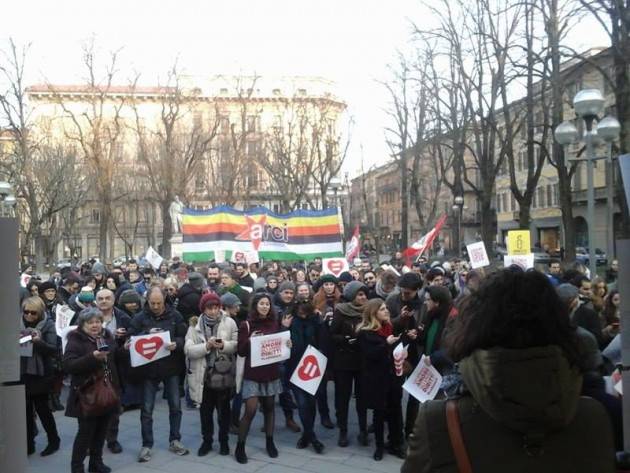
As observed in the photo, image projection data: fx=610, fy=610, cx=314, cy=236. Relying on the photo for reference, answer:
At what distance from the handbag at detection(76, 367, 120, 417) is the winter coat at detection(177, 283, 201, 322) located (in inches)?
142

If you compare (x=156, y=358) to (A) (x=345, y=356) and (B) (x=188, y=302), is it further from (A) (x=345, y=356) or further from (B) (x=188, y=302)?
(B) (x=188, y=302)

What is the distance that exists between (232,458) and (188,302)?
3550 millimetres

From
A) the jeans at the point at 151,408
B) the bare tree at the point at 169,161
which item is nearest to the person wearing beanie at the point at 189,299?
the jeans at the point at 151,408

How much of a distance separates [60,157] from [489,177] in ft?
74.0

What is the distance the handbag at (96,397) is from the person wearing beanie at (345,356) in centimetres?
247

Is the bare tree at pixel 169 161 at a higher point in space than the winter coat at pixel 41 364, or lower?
higher

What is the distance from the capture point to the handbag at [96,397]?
5.70 m

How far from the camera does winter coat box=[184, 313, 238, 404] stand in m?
6.60

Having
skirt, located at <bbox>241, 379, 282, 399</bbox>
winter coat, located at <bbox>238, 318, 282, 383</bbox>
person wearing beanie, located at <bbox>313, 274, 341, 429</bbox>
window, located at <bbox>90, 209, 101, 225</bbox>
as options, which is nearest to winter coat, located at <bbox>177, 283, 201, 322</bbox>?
person wearing beanie, located at <bbox>313, 274, 341, 429</bbox>

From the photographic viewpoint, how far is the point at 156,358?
6.52 metres

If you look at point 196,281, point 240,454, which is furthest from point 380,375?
point 196,281

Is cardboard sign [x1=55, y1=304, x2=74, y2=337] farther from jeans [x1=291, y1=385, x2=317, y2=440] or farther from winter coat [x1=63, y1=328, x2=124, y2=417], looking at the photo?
jeans [x1=291, y1=385, x2=317, y2=440]

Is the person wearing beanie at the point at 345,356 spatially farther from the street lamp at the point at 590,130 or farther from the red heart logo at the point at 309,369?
the street lamp at the point at 590,130

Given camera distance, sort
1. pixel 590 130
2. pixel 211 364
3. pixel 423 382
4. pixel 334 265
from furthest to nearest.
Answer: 1. pixel 334 265
2. pixel 590 130
3. pixel 211 364
4. pixel 423 382
